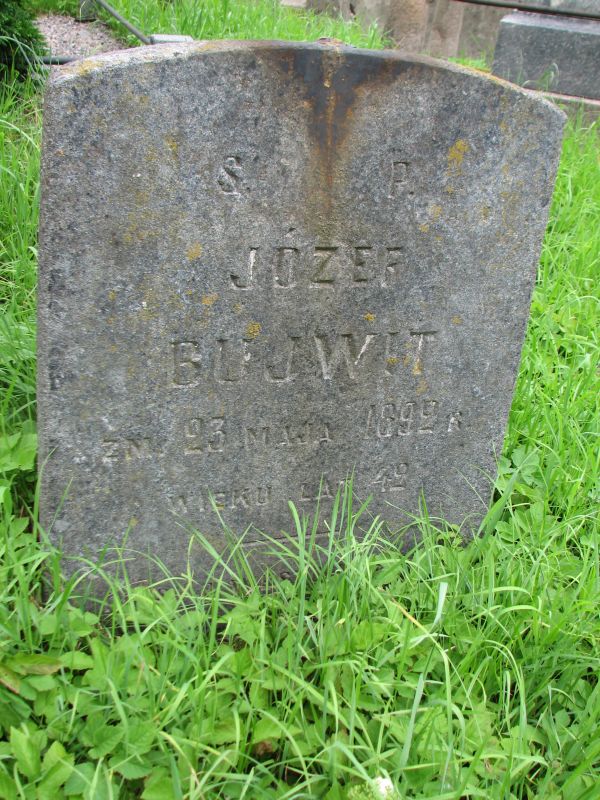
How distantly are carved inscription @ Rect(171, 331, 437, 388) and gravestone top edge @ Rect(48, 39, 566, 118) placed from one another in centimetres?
56

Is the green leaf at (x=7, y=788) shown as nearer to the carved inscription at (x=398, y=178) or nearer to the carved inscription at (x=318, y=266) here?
the carved inscription at (x=318, y=266)

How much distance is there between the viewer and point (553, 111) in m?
1.68

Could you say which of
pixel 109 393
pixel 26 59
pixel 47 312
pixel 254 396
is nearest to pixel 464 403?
pixel 254 396

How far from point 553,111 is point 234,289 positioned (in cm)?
84

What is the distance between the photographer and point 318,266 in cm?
164

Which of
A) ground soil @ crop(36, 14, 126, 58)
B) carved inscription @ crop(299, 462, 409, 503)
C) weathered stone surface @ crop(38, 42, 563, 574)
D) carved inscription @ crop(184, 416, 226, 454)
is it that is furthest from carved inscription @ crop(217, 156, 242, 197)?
ground soil @ crop(36, 14, 126, 58)

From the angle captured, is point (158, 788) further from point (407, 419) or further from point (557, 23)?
point (557, 23)

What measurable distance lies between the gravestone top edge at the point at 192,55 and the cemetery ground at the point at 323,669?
891 millimetres

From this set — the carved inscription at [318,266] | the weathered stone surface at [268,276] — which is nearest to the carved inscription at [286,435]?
the weathered stone surface at [268,276]

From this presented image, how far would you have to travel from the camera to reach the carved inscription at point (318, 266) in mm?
1586

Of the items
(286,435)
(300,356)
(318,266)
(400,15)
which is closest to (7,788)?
(286,435)

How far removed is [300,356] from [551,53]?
146 inches

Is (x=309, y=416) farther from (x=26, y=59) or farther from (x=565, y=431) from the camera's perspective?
(x=26, y=59)

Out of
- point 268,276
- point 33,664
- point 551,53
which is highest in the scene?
point 551,53
